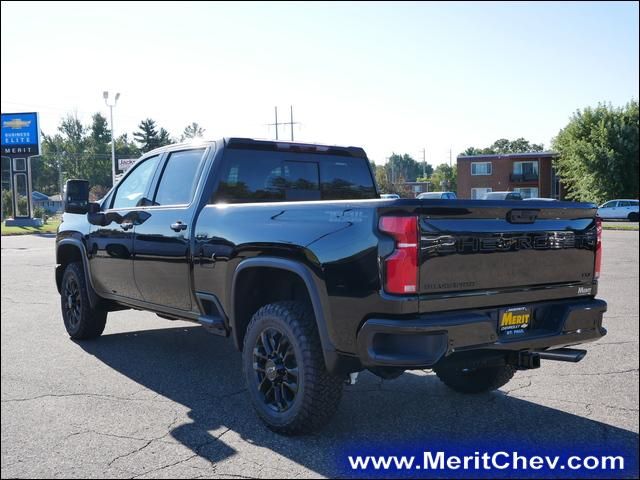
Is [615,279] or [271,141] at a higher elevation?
[271,141]

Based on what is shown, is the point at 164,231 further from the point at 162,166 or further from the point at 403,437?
the point at 403,437

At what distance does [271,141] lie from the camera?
551cm

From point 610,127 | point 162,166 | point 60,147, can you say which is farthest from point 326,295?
point 60,147

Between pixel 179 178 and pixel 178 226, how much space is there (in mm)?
592

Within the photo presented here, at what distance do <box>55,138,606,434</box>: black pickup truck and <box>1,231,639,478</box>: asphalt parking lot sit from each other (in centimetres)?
29

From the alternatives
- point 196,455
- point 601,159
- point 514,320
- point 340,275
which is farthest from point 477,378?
point 601,159

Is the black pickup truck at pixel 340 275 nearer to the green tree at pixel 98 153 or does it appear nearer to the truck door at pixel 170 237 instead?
the truck door at pixel 170 237

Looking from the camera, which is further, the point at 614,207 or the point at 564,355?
the point at 614,207

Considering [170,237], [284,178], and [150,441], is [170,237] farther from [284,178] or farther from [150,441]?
[150,441]

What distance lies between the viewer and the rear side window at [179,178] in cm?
537

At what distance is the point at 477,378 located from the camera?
16.1 feet

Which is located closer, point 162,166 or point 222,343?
point 162,166

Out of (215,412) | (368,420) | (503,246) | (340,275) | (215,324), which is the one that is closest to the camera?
(340,275)

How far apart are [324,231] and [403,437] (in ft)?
4.57
